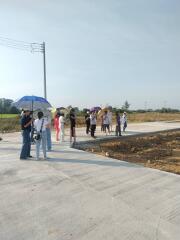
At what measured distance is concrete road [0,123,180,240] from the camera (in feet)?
19.1

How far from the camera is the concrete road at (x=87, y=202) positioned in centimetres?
582

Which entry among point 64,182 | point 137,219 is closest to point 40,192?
point 64,182

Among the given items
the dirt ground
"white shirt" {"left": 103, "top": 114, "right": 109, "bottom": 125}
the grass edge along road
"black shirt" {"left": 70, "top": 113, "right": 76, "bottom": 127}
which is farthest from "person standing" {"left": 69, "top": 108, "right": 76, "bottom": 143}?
the grass edge along road

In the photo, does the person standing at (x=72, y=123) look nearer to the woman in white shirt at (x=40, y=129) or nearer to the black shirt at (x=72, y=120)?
the black shirt at (x=72, y=120)

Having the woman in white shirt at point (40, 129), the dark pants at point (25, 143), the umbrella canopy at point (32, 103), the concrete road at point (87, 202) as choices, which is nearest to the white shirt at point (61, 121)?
the umbrella canopy at point (32, 103)

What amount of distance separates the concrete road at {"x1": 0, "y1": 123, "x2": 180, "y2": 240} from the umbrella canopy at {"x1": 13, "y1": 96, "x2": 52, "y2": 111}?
4982 millimetres

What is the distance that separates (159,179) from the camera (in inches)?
363

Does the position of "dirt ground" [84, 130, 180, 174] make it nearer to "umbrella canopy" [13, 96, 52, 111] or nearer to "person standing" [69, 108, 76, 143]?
"person standing" [69, 108, 76, 143]

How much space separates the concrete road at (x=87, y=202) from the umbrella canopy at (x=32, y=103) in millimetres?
4982

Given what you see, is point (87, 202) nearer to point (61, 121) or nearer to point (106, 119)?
point (61, 121)

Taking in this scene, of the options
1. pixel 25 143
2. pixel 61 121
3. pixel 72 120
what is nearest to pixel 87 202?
pixel 25 143

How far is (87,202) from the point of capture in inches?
287

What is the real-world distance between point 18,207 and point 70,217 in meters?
1.22

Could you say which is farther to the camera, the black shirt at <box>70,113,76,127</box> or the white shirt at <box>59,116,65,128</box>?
the white shirt at <box>59,116,65,128</box>
